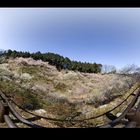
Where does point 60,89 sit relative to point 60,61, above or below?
below

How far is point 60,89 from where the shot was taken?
4.65 meters

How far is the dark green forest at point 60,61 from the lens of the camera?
179 inches

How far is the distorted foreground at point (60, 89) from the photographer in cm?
452

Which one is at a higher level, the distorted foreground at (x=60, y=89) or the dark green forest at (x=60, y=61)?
the dark green forest at (x=60, y=61)

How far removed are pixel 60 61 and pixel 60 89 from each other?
1.19 feet

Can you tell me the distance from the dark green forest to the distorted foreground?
0.21 feet

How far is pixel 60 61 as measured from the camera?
455 cm

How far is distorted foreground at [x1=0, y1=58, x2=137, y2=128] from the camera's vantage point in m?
4.52

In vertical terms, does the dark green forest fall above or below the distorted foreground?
above

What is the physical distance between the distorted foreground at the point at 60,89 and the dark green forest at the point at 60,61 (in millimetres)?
63
